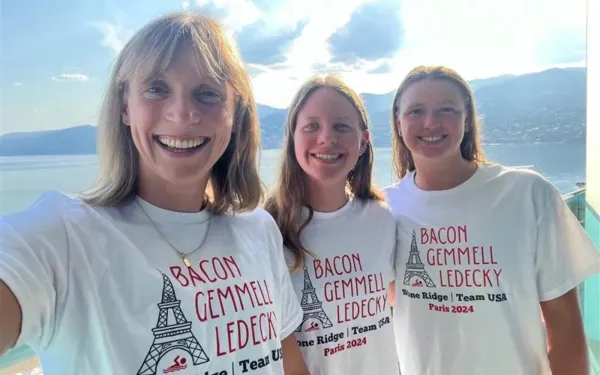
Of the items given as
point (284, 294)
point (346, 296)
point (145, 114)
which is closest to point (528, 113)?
point (346, 296)

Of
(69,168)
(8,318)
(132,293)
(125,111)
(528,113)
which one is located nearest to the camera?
(8,318)

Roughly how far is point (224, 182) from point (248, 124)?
0.14m

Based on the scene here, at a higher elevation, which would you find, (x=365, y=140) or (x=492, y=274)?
(x=365, y=140)

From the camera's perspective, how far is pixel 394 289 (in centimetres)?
130

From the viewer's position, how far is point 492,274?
3.72 ft

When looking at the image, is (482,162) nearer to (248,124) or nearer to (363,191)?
(363,191)

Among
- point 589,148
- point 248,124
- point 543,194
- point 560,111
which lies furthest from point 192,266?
point 560,111

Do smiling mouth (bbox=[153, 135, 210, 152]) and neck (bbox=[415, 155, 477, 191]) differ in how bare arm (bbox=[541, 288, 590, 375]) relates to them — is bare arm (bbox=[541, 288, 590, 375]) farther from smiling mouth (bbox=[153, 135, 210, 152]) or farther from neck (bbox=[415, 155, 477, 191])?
smiling mouth (bbox=[153, 135, 210, 152])

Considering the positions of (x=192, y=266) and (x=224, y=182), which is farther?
(x=224, y=182)

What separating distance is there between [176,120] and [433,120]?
75 cm

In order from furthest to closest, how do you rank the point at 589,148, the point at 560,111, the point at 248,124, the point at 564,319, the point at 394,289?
1. the point at 560,111
2. the point at 589,148
3. the point at 394,289
4. the point at 564,319
5. the point at 248,124

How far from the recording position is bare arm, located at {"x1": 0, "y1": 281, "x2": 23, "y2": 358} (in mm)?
553

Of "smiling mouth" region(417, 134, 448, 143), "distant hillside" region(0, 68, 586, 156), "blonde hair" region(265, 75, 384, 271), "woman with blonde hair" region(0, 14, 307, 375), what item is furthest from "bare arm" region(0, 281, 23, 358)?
"distant hillside" region(0, 68, 586, 156)

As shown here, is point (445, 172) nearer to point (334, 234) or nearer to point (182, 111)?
point (334, 234)
